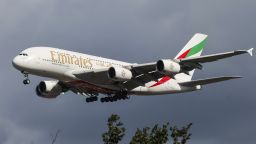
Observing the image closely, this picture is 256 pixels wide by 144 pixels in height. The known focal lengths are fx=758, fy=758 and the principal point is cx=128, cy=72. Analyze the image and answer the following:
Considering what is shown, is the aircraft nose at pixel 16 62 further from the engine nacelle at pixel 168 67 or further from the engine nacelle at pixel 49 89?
the engine nacelle at pixel 168 67

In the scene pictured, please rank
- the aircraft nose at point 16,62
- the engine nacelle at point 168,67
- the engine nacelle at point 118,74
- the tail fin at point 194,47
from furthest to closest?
the tail fin at point 194,47 < the engine nacelle at point 118,74 < the aircraft nose at point 16,62 < the engine nacelle at point 168,67

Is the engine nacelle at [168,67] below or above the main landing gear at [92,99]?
above

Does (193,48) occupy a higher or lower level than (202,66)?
higher

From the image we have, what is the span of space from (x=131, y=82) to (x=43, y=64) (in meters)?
8.85

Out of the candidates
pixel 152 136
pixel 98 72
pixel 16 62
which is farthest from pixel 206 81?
pixel 152 136

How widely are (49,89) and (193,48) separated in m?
17.4

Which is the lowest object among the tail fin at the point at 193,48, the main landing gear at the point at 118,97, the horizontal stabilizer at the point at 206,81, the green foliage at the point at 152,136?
the green foliage at the point at 152,136

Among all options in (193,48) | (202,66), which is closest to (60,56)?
(202,66)

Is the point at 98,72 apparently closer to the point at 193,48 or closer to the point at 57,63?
the point at 57,63

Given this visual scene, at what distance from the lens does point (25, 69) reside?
65.8 metres

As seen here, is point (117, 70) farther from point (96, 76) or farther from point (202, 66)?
point (202, 66)

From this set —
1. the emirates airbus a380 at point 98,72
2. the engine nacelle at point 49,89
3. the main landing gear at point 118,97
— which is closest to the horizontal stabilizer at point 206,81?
the emirates airbus a380 at point 98,72

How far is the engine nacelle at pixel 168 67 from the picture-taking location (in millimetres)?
65938

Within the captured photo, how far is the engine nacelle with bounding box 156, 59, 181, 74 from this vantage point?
65938 mm
